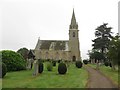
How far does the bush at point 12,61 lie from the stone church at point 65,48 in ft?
181

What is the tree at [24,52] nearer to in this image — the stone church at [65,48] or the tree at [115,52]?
the stone church at [65,48]

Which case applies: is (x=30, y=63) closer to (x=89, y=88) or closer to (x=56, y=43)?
(x=89, y=88)

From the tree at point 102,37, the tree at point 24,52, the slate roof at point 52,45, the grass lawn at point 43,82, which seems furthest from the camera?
the slate roof at point 52,45

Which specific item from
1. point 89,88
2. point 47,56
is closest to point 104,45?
point 47,56

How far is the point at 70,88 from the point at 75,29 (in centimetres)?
7441

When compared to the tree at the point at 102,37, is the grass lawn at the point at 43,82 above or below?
below

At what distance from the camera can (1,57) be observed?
3497 cm

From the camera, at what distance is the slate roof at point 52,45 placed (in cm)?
9506

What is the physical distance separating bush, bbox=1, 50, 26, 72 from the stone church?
55089mm

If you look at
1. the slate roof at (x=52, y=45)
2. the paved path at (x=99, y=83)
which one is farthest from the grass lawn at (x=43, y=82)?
the slate roof at (x=52, y=45)

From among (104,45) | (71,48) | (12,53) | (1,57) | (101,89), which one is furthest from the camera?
(71,48)

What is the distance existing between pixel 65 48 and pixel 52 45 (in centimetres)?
554

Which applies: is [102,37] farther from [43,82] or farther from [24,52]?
[43,82]

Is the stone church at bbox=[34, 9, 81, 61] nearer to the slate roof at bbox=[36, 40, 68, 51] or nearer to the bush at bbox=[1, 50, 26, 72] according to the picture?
the slate roof at bbox=[36, 40, 68, 51]
